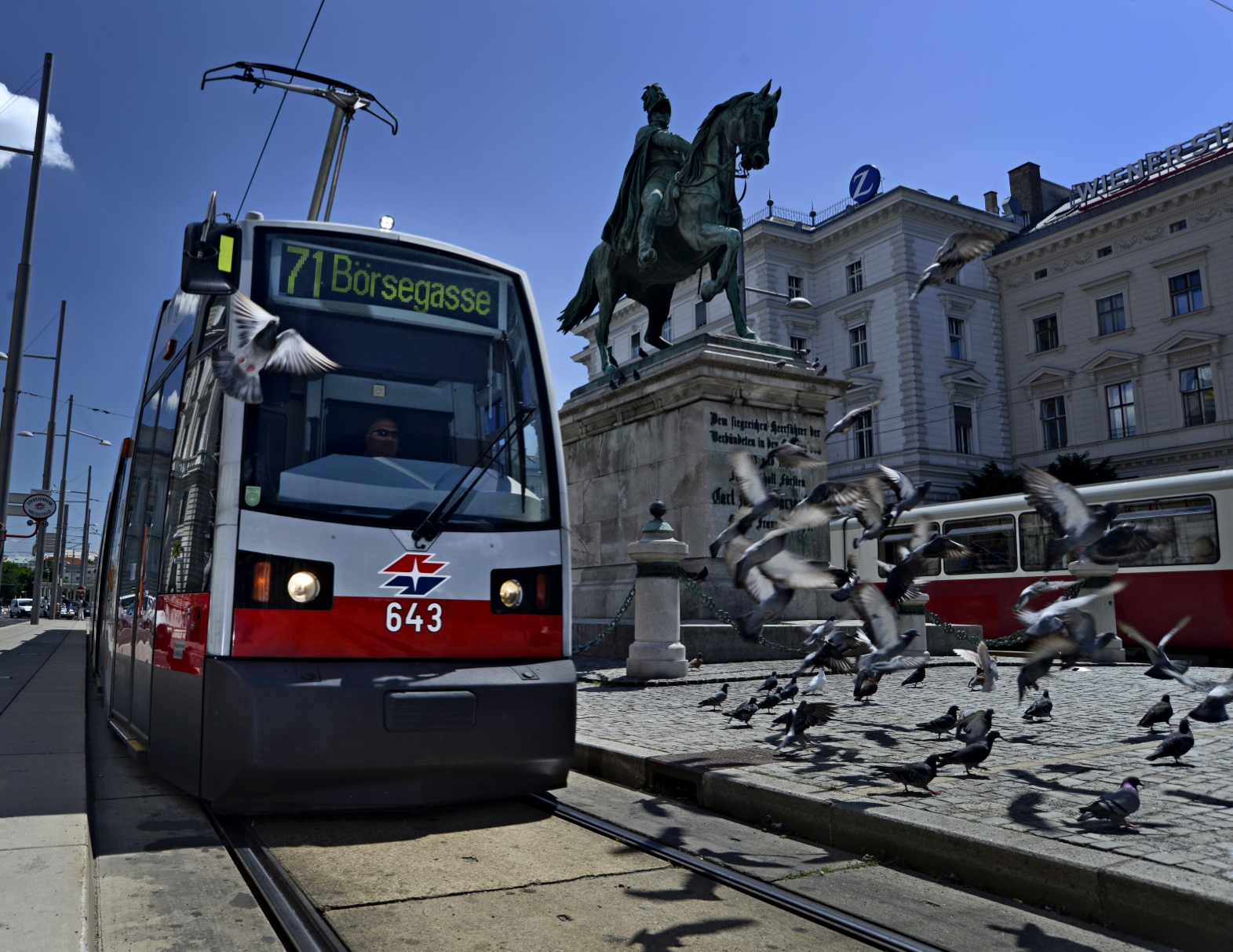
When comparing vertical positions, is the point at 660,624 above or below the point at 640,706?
above

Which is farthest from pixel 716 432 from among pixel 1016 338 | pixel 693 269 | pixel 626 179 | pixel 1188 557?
pixel 1016 338

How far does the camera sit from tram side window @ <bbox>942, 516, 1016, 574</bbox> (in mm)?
19016

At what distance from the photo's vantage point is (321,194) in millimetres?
16000

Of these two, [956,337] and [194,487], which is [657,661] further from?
[956,337]

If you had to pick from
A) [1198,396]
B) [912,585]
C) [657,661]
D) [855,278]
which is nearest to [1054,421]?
[1198,396]

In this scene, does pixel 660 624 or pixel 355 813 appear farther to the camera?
pixel 660 624

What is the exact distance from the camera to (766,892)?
12.8 ft

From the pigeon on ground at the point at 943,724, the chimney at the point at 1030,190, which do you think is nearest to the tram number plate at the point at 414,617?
the pigeon on ground at the point at 943,724

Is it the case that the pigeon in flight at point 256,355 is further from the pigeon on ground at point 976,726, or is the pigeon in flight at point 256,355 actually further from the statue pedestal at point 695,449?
the statue pedestal at point 695,449

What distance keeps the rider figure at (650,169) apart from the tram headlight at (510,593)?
33.6ft

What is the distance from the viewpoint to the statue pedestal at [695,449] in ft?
44.2

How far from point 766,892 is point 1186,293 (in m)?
39.7

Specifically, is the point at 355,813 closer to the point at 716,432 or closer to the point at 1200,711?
the point at 1200,711

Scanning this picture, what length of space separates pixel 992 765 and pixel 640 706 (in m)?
3.61
